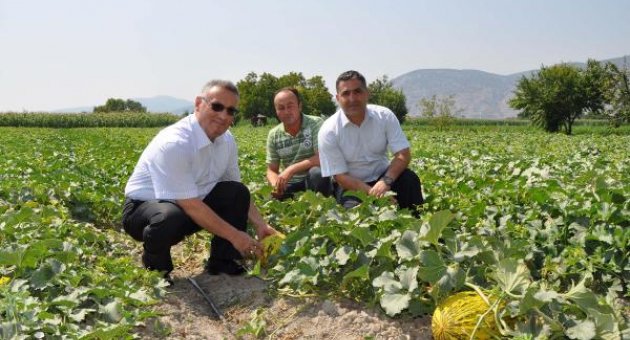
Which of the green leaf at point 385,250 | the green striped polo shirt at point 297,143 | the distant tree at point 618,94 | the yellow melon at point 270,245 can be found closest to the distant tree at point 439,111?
the distant tree at point 618,94

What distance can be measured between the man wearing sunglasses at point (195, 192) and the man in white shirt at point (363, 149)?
1.10 m

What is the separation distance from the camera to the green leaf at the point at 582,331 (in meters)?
2.50

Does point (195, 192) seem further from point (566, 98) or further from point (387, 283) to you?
point (566, 98)

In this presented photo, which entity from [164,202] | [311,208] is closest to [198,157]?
A: [164,202]

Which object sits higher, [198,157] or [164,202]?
[198,157]

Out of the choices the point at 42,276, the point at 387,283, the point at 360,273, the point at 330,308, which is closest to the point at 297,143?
the point at 330,308

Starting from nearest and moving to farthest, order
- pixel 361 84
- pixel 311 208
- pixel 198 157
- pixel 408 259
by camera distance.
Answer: pixel 408 259, pixel 198 157, pixel 311 208, pixel 361 84

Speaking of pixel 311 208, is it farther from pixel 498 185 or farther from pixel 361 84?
pixel 498 185

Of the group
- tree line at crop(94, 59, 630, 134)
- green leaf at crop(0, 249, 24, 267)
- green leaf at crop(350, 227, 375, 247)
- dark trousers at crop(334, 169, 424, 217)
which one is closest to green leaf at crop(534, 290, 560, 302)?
green leaf at crop(350, 227, 375, 247)

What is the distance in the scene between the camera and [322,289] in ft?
12.1

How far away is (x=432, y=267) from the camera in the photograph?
2.96m

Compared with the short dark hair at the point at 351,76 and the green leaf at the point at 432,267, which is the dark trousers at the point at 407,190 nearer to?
the short dark hair at the point at 351,76

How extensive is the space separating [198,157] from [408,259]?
1.78 meters

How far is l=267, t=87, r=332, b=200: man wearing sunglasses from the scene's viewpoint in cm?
577
